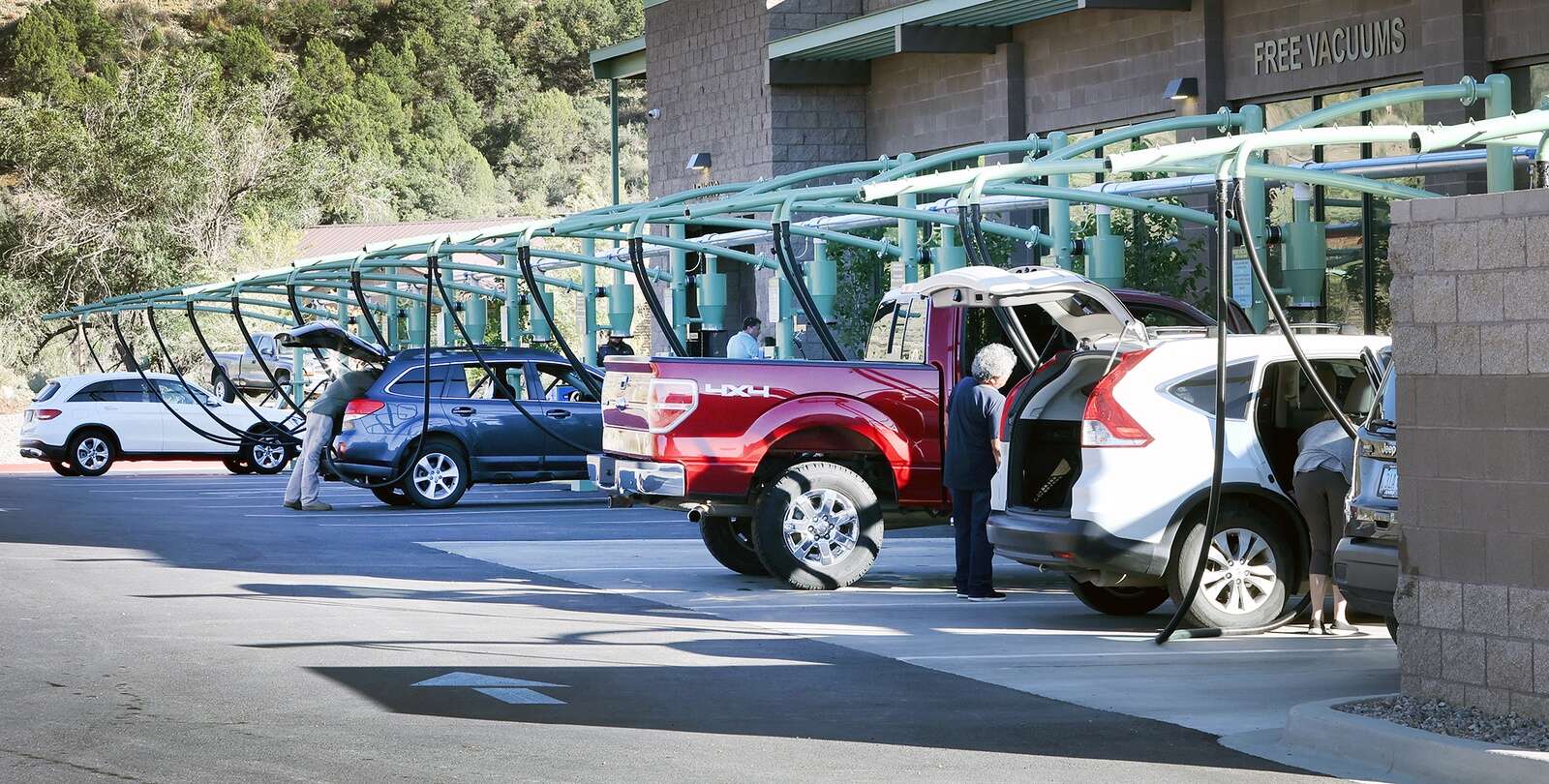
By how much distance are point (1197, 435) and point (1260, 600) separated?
106cm

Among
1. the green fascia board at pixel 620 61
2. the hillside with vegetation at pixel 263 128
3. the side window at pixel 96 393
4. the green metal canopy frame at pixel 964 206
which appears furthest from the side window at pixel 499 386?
the hillside with vegetation at pixel 263 128

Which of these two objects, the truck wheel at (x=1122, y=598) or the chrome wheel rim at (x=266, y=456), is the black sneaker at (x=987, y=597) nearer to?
the truck wheel at (x=1122, y=598)

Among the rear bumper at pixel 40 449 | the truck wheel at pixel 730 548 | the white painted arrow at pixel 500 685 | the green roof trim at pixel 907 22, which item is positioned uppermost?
the green roof trim at pixel 907 22

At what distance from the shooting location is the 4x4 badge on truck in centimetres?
1450

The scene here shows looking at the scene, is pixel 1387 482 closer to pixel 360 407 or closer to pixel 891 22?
pixel 360 407

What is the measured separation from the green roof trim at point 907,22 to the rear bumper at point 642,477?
1094 centimetres

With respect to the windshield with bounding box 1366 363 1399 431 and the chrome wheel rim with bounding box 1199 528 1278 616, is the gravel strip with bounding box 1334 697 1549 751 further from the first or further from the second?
the chrome wheel rim with bounding box 1199 528 1278 616

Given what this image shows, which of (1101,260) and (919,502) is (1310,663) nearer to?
(919,502)

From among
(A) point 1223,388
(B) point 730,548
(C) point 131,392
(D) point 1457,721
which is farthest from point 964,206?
(C) point 131,392

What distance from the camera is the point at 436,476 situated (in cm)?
2305

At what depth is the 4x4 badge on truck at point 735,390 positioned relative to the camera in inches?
571

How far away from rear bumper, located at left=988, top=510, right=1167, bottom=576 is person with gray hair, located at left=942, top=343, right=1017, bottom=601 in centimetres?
167

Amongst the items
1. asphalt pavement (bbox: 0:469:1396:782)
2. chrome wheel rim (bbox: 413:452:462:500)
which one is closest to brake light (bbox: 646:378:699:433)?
asphalt pavement (bbox: 0:469:1396:782)

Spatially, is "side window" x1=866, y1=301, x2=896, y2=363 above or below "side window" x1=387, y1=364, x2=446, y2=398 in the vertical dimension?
above
